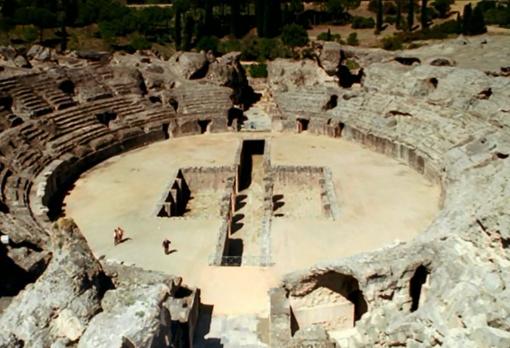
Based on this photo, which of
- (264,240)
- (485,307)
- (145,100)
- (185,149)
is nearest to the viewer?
(485,307)

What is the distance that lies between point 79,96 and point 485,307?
73.8ft

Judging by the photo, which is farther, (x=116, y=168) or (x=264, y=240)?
(x=116, y=168)

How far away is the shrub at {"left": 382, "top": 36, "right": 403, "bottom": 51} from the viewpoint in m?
38.8

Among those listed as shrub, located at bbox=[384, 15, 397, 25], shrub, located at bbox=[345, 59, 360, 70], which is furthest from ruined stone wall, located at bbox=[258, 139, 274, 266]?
shrub, located at bbox=[384, 15, 397, 25]

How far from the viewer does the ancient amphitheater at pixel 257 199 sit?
33.7 ft

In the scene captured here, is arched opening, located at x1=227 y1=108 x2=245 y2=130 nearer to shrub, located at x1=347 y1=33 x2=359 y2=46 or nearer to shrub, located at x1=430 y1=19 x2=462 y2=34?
shrub, located at x1=347 y1=33 x2=359 y2=46

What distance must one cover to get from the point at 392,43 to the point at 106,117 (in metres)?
19.8

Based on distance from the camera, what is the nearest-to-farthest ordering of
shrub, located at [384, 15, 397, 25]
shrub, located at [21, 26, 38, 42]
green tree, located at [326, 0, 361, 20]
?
shrub, located at [21, 26, 38, 42], shrub, located at [384, 15, 397, 25], green tree, located at [326, 0, 361, 20]

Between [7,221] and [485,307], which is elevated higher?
[485,307]

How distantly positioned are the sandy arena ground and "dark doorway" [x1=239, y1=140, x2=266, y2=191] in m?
0.77

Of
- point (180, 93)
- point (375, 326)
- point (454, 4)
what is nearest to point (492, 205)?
point (375, 326)

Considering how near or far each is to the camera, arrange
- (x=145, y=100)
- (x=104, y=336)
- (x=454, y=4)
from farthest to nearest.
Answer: (x=454, y=4) → (x=145, y=100) → (x=104, y=336)

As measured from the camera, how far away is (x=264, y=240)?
18141 millimetres

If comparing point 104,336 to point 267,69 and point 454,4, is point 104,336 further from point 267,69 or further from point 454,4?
point 454,4
